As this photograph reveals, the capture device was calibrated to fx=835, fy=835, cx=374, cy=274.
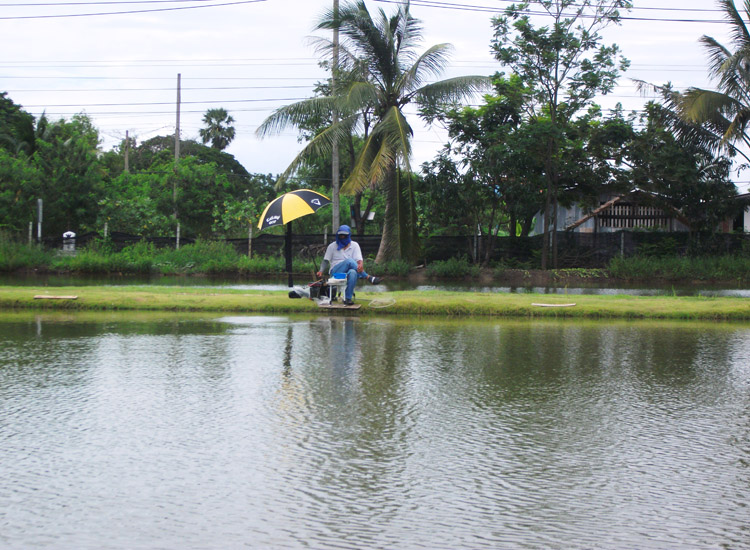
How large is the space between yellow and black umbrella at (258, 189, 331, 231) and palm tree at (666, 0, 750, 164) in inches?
727

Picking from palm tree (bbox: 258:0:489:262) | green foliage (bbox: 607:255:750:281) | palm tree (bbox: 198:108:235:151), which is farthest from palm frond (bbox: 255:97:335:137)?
palm tree (bbox: 198:108:235:151)

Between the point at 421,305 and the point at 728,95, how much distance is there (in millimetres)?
20114

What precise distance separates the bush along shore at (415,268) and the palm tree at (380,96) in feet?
7.59

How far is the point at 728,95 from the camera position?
29.5m

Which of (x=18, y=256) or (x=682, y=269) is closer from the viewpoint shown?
(x=18, y=256)

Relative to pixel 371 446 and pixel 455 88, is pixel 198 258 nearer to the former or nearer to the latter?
pixel 455 88

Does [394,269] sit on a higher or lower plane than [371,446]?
higher

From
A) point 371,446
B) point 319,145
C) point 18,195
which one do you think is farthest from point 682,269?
point 371,446

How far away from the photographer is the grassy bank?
14414 millimetres

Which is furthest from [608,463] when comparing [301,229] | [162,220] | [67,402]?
[301,229]

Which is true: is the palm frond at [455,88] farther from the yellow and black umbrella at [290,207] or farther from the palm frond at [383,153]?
the yellow and black umbrella at [290,207]

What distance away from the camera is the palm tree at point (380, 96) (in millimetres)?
28734

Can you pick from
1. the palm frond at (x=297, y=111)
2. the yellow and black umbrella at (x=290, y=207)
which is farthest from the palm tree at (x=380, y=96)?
the yellow and black umbrella at (x=290, y=207)

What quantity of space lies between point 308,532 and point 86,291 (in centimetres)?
1353
